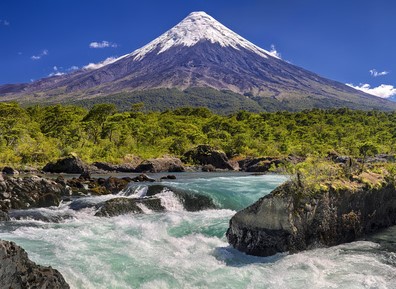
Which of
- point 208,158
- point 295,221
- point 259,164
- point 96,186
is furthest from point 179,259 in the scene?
point 208,158

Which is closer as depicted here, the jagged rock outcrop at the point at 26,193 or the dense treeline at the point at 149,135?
the jagged rock outcrop at the point at 26,193

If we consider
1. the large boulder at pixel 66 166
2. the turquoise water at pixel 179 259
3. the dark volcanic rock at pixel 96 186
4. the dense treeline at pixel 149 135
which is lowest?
the turquoise water at pixel 179 259

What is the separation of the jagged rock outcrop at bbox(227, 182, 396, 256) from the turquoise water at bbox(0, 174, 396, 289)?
361mm

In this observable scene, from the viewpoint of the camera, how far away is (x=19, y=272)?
613 cm

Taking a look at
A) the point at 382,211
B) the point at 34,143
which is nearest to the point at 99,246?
the point at 382,211

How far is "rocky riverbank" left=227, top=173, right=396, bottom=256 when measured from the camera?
10.2 metres

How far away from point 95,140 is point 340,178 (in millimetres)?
46062

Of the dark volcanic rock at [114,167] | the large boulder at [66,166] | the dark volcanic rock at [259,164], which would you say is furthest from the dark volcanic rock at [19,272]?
the dark volcanic rock at [259,164]

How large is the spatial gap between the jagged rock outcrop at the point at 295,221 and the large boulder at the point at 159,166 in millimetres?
29640

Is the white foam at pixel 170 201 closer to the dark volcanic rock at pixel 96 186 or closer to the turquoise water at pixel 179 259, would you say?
the turquoise water at pixel 179 259

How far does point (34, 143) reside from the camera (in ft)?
147

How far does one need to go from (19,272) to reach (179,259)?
445 cm

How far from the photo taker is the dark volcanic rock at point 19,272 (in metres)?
5.95

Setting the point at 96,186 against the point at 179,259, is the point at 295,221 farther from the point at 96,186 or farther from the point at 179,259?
the point at 96,186
